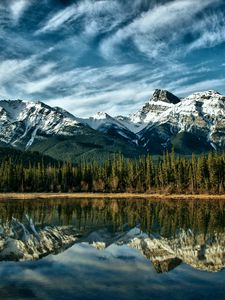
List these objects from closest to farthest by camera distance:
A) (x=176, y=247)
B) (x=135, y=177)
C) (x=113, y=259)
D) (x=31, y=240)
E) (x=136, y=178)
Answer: (x=113, y=259)
(x=176, y=247)
(x=31, y=240)
(x=135, y=177)
(x=136, y=178)

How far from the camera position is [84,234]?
5812cm

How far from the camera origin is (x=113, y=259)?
40562 millimetres

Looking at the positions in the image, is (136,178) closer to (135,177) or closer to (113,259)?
(135,177)

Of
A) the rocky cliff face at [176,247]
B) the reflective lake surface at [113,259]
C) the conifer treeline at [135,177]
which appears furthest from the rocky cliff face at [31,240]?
the conifer treeline at [135,177]

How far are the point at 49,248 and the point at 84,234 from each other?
42.3ft

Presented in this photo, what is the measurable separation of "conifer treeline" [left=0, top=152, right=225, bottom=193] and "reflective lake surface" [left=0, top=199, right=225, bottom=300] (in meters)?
86.3

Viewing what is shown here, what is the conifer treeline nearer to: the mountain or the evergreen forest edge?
the evergreen forest edge

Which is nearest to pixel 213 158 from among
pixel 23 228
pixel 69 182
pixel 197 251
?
pixel 69 182

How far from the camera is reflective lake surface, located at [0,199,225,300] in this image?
28297 mm

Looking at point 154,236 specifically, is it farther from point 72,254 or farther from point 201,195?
point 201,195

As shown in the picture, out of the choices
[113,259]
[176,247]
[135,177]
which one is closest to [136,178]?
[135,177]

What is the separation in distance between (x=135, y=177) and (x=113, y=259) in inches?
5379

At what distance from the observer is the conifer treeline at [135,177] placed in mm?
155750

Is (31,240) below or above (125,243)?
above
